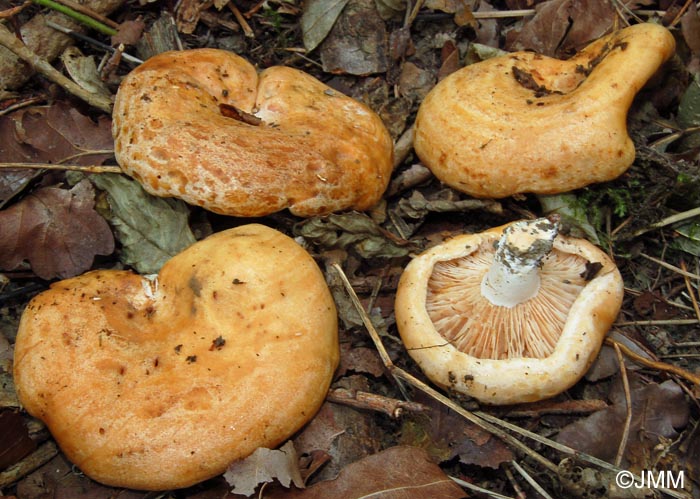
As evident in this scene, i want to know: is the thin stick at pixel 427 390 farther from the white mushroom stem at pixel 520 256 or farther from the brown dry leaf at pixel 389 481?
the white mushroom stem at pixel 520 256

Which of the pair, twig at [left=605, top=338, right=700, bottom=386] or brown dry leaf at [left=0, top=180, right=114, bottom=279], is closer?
twig at [left=605, top=338, right=700, bottom=386]

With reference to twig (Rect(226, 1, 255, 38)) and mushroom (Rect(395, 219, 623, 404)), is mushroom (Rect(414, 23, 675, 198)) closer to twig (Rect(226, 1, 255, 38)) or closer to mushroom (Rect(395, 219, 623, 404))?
mushroom (Rect(395, 219, 623, 404))

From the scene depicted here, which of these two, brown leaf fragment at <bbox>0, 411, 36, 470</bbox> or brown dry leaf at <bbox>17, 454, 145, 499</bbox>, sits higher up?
brown leaf fragment at <bbox>0, 411, 36, 470</bbox>

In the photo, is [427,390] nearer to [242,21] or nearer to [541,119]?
[541,119]

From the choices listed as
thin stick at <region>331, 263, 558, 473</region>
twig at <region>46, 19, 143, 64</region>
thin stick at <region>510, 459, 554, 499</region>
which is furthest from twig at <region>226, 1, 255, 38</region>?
thin stick at <region>510, 459, 554, 499</region>

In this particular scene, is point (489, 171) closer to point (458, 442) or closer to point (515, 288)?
point (515, 288)

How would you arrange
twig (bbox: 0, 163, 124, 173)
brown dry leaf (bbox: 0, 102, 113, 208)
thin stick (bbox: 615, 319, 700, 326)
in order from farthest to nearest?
brown dry leaf (bbox: 0, 102, 113, 208), twig (bbox: 0, 163, 124, 173), thin stick (bbox: 615, 319, 700, 326)
